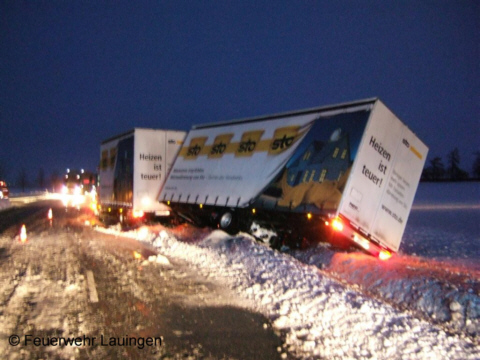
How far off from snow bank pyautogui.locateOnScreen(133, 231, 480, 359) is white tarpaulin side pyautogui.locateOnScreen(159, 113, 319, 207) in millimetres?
3463

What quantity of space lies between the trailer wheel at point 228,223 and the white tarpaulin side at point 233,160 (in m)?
0.51

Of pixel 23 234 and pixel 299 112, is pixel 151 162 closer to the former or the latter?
pixel 23 234

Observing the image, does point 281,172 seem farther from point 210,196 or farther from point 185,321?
point 185,321

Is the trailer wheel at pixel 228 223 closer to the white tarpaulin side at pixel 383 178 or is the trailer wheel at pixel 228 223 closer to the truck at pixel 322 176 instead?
the truck at pixel 322 176

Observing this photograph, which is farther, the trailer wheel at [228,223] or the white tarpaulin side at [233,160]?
the trailer wheel at [228,223]

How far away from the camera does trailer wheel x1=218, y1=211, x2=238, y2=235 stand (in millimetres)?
14368

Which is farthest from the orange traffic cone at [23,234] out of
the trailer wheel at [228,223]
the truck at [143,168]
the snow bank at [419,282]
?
the snow bank at [419,282]

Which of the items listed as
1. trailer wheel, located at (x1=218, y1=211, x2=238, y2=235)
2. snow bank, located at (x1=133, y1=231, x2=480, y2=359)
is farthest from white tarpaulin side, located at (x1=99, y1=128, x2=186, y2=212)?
snow bank, located at (x1=133, y1=231, x2=480, y2=359)

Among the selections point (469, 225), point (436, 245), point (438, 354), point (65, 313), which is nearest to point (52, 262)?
point (65, 313)

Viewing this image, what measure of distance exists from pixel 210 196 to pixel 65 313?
348 inches

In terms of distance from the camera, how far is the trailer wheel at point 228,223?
14.4 m

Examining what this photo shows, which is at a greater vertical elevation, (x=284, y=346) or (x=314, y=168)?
(x=314, y=168)

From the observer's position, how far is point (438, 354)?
5.05 meters

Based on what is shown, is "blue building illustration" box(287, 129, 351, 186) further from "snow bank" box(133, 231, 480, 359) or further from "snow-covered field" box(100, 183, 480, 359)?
"snow bank" box(133, 231, 480, 359)
